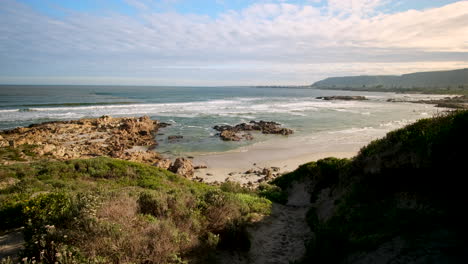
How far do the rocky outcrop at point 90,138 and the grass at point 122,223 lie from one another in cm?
1143

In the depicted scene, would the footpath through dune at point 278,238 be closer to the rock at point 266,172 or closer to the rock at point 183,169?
the rock at point 266,172

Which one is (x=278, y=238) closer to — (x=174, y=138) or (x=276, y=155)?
(x=276, y=155)

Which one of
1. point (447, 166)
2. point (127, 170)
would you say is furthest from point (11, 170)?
point (447, 166)

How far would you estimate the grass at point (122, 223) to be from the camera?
14.9ft

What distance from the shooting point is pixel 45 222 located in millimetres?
5090

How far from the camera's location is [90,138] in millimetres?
27859

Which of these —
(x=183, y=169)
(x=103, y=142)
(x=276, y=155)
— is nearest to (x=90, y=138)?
(x=103, y=142)

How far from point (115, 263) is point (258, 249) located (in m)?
3.56

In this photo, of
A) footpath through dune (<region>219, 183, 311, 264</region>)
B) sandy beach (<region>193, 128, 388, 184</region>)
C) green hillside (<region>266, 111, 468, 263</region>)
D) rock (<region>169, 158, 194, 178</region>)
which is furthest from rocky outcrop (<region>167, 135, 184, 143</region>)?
green hillside (<region>266, 111, 468, 263</region>)

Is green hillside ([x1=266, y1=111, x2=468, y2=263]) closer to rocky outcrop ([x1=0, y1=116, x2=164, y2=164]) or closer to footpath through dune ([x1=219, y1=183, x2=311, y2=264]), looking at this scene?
footpath through dune ([x1=219, y1=183, x2=311, y2=264])

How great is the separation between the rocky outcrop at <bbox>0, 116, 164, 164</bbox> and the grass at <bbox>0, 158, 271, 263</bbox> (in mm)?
11428

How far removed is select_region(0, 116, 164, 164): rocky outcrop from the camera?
785 inches

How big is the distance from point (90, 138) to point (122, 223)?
26289mm

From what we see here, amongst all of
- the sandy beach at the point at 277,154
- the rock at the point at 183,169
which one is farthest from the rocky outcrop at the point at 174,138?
the rock at the point at 183,169
